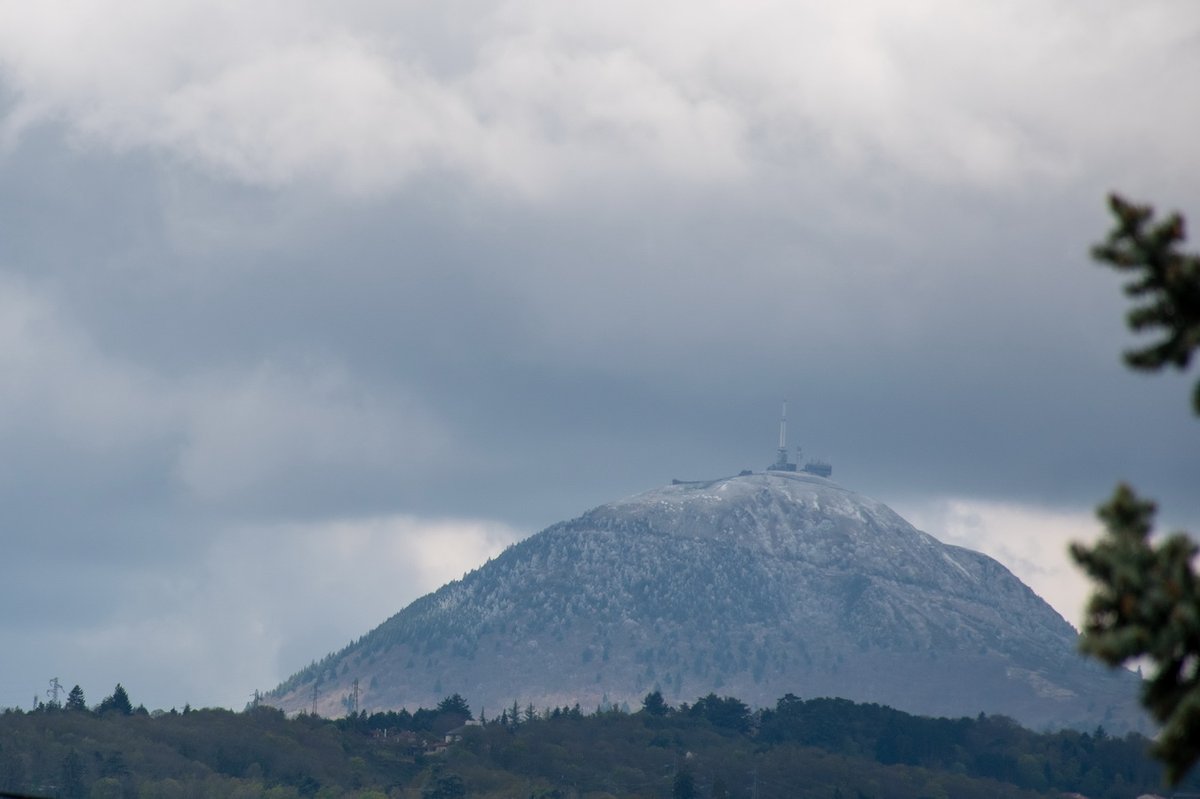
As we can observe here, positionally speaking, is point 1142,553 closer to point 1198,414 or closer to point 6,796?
point 1198,414

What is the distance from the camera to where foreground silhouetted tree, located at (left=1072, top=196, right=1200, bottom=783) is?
110ft

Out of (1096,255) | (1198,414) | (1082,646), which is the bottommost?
(1082,646)

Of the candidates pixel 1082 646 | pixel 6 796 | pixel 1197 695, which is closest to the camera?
pixel 1197 695

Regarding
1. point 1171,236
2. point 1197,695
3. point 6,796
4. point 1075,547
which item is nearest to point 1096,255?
point 1171,236

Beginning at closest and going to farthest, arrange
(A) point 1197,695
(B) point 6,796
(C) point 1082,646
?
1. (A) point 1197,695
2. (C) point 1082,646
3. (B) point 6,796

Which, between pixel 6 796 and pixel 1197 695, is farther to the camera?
pixel 6 796

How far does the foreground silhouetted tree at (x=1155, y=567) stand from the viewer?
110 feet

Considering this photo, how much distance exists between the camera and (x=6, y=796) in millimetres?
39250

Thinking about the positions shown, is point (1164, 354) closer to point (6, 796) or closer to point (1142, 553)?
point (1142, 553)

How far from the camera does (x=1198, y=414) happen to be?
116 ft

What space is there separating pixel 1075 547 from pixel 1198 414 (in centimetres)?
335

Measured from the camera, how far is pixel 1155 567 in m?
34.1

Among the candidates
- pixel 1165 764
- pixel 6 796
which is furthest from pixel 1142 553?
pixel 6 796

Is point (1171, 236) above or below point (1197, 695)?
above
